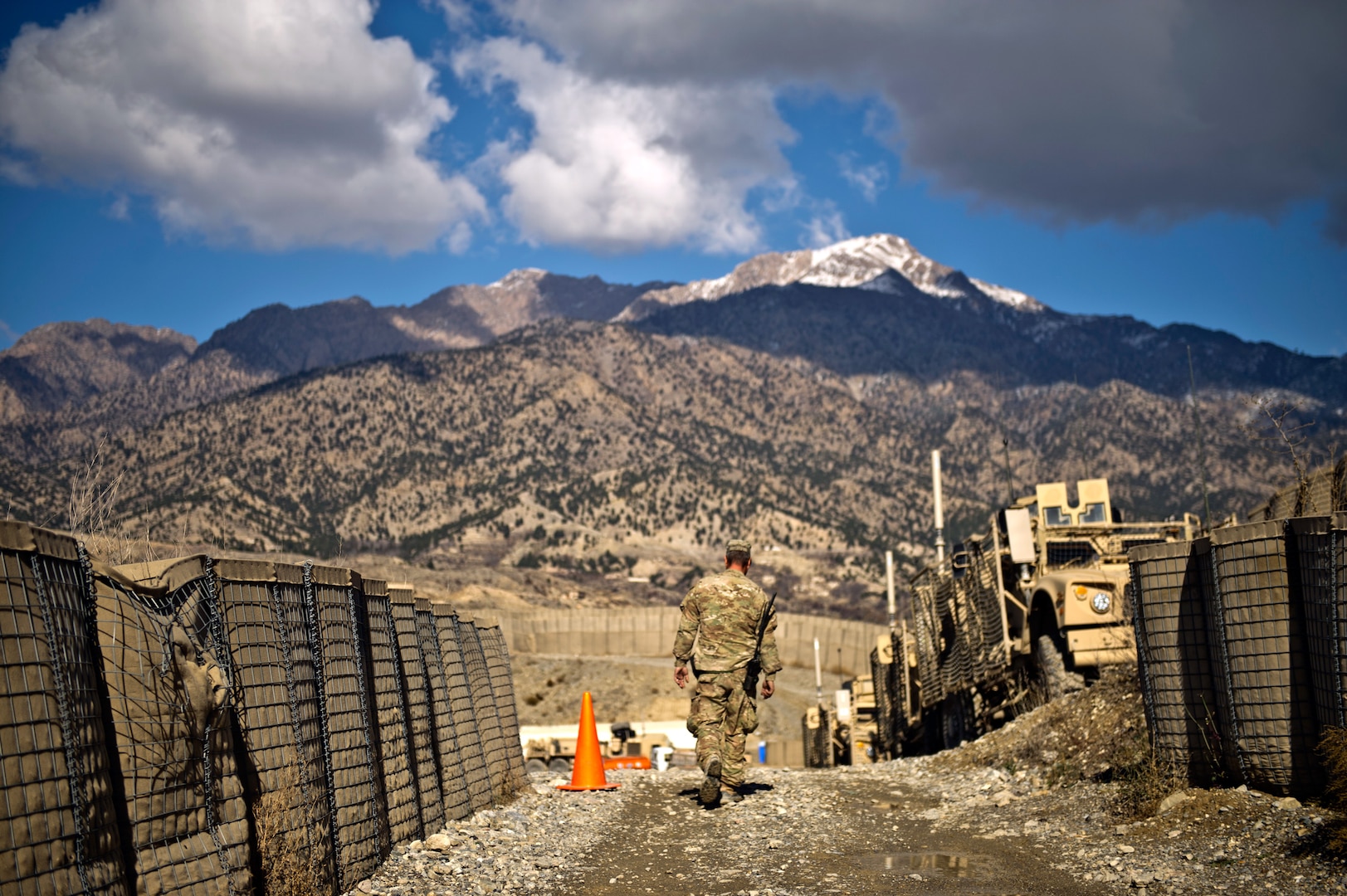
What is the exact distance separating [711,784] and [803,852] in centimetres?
198

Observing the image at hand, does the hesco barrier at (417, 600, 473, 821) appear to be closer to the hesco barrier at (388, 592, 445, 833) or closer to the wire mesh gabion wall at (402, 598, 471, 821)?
the wire mesh gabion wall at (402, 598, 471, 821)

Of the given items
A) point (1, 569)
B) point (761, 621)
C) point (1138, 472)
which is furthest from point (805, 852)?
point (1138, 472)

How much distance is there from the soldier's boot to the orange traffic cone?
2.06m

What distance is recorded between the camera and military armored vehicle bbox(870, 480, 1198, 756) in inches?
556

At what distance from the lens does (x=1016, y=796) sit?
10453 mm

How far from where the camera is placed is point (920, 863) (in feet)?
26.2

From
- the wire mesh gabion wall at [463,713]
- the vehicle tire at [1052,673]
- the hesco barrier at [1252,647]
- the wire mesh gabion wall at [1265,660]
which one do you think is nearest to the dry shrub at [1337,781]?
the hesco barrier at [1252,647]

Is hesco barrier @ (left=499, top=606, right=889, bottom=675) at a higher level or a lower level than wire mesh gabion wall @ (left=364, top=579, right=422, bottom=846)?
lower

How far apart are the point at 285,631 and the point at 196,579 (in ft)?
2.84

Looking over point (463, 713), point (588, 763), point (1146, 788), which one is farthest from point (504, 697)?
point (1146, 788)

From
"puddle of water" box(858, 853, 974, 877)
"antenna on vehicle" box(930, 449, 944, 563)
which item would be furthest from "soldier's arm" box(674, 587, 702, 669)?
"antenna on vehicle" box(930, 449, 944, 563)

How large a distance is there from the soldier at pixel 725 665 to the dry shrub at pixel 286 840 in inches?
170

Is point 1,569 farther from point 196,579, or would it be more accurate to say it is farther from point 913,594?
point 913,594

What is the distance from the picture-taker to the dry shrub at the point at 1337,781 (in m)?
6.36
